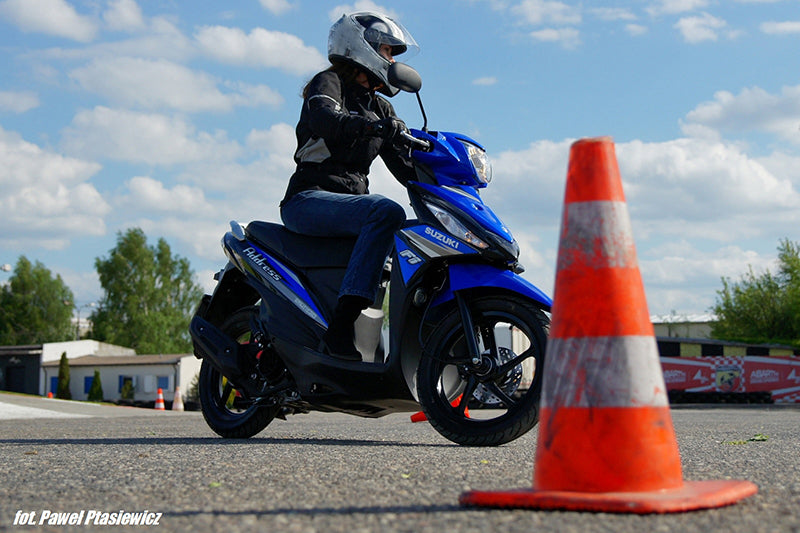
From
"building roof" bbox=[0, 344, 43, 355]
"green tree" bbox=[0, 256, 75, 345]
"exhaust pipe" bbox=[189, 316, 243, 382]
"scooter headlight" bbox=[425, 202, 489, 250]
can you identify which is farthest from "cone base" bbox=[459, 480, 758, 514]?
"green tree" bbox=[0, 256, 75, 345]

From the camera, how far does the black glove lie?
4953 mm

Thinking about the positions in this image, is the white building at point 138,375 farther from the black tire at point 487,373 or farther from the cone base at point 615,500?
the cone base at point 615,500

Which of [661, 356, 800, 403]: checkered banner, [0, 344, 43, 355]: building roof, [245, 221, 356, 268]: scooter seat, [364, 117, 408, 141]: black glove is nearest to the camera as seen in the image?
[364, 117, 408, 141]: black glove

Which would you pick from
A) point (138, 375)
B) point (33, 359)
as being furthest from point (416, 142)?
point (33, 359)

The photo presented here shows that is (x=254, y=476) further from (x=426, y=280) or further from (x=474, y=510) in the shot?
(x=426, y=280)

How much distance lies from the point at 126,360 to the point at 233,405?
55747mm

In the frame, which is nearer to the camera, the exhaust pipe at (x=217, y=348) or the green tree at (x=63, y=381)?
the exhaust pipe at (x=217, y=348)

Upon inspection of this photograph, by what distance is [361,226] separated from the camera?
5137 mm

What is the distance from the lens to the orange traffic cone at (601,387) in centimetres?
263

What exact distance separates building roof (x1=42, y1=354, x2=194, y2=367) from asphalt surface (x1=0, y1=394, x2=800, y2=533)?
2077 inches

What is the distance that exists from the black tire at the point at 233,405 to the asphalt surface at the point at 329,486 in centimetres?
56

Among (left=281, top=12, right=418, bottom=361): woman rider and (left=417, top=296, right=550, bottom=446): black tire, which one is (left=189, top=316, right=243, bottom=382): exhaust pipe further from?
(left=417, top=296, right=550, bottom=446): black tire

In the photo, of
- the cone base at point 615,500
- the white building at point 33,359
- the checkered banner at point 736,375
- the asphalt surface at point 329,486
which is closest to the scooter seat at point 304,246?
the asphalt surface at point 329,486

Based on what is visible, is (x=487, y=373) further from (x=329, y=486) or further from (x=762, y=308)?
(x=762, y=308)
